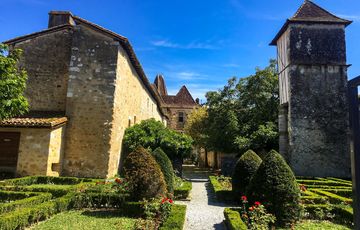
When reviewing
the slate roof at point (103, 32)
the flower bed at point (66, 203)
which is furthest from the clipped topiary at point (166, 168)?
the slate roof at point (103, 32)

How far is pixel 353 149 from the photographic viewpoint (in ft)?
6.98

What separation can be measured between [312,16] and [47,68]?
54.6 ft

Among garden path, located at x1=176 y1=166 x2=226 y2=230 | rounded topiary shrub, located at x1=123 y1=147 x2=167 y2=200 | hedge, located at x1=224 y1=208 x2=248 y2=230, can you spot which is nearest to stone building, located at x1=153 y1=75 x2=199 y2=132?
garden path, located at x1=176 y1=166 x2=226 y2=230

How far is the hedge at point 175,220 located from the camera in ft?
19.0

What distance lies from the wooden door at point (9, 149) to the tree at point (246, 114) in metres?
12.6

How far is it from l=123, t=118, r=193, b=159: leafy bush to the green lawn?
7.25 metres

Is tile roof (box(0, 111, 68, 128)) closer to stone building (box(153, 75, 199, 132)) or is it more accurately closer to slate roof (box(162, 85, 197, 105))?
stone building (box(153, 75, 199, 132))

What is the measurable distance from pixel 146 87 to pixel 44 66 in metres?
8.32

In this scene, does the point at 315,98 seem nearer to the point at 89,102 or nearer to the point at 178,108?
the point at 89,102

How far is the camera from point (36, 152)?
12.1 metres

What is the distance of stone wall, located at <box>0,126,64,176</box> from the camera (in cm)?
1196

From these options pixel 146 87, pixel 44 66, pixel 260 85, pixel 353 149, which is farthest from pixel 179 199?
pixel 260 85

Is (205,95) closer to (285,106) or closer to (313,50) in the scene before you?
(285,106)

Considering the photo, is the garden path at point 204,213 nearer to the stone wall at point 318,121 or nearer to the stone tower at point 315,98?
the stone wall at point 318,121
